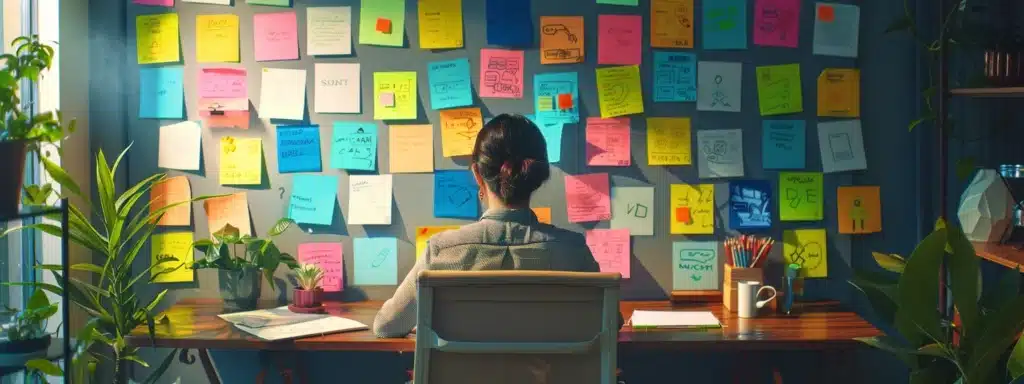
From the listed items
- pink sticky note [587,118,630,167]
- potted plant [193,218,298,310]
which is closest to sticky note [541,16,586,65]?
pink sticky note [587,118,630,167]

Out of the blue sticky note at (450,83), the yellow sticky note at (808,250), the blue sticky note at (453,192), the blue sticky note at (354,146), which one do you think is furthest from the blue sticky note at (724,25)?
the blue sticky note at (354,146)

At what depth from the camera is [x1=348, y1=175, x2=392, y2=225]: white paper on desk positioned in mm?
3281

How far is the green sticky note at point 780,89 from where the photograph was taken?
10.6 ft

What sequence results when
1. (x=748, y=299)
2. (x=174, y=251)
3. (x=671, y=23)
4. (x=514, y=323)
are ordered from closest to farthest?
(x=514, y=323), (x=748, y=299), (x=671, y=23), (x=174, y=251)

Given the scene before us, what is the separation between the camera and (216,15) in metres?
3.28

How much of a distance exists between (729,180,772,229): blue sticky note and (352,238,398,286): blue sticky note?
1025mm

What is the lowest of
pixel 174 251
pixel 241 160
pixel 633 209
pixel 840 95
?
pixel 174 251

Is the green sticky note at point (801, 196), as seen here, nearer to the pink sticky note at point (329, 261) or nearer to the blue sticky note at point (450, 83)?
the blue sticky note at point (450, 83)

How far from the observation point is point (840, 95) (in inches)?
128

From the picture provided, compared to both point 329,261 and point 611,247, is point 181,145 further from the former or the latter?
point 611,247

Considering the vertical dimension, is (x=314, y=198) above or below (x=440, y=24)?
below

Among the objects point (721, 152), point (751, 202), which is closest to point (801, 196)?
point (751, 202)

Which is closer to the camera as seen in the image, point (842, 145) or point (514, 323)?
point (514, 323)

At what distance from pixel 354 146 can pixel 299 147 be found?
0.17 m
